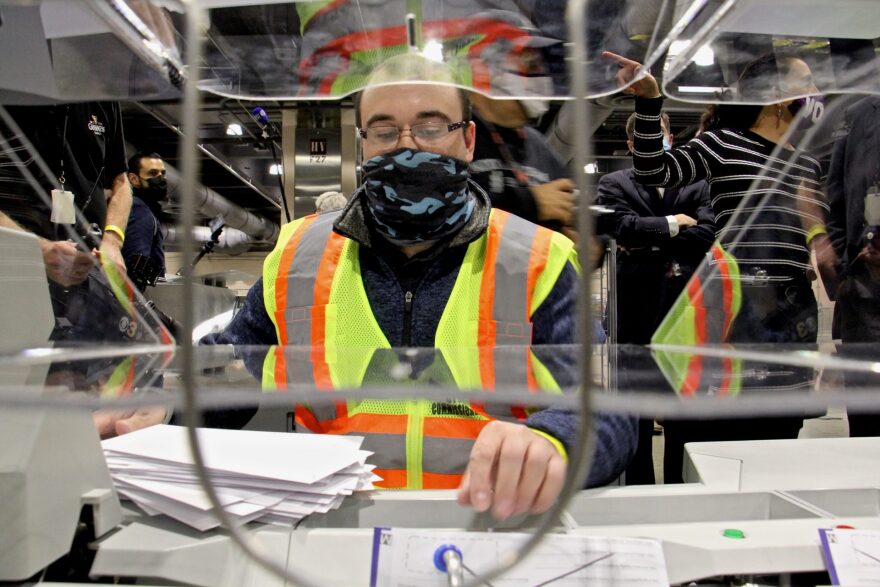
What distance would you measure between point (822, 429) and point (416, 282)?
706 mm

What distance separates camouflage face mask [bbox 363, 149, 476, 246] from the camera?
782 mm

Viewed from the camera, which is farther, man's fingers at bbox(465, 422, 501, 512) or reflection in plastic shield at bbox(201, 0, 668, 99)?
reflection in plastic shield at bbox(201, 0, 668, 99)

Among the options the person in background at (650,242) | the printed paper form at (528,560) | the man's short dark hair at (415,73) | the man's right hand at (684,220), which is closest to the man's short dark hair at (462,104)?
the man's short dark hair at (415,73)

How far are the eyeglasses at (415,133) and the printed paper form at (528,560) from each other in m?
0.56

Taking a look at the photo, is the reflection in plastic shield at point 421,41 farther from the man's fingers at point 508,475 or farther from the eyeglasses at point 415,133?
the man's fingers at point 508,475

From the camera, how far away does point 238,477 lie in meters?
0.52

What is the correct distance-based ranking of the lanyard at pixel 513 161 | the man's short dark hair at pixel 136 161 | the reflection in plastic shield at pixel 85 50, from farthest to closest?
the man's short dark hair at pixel 136 161, the lanyard at pixel 513 161, the reflection in plastic shield at pixel 85 50

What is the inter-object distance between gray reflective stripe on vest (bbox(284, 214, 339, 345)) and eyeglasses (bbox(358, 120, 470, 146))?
235 millimetres

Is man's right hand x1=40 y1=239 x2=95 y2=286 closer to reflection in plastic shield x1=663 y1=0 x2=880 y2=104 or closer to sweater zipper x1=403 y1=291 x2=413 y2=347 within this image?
sweater zipper x1=403 y1=291 x2=413 y2=347

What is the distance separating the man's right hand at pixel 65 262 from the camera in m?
0.62

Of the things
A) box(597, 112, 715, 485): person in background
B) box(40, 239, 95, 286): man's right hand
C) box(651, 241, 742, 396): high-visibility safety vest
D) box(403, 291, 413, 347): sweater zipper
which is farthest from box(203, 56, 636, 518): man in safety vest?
box(597, 112, 715, 485): person in background

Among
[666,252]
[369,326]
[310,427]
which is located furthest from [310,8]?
[666,252]

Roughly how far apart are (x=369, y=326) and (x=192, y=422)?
1.97 ft

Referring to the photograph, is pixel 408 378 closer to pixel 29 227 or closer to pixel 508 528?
pixel 508 528
